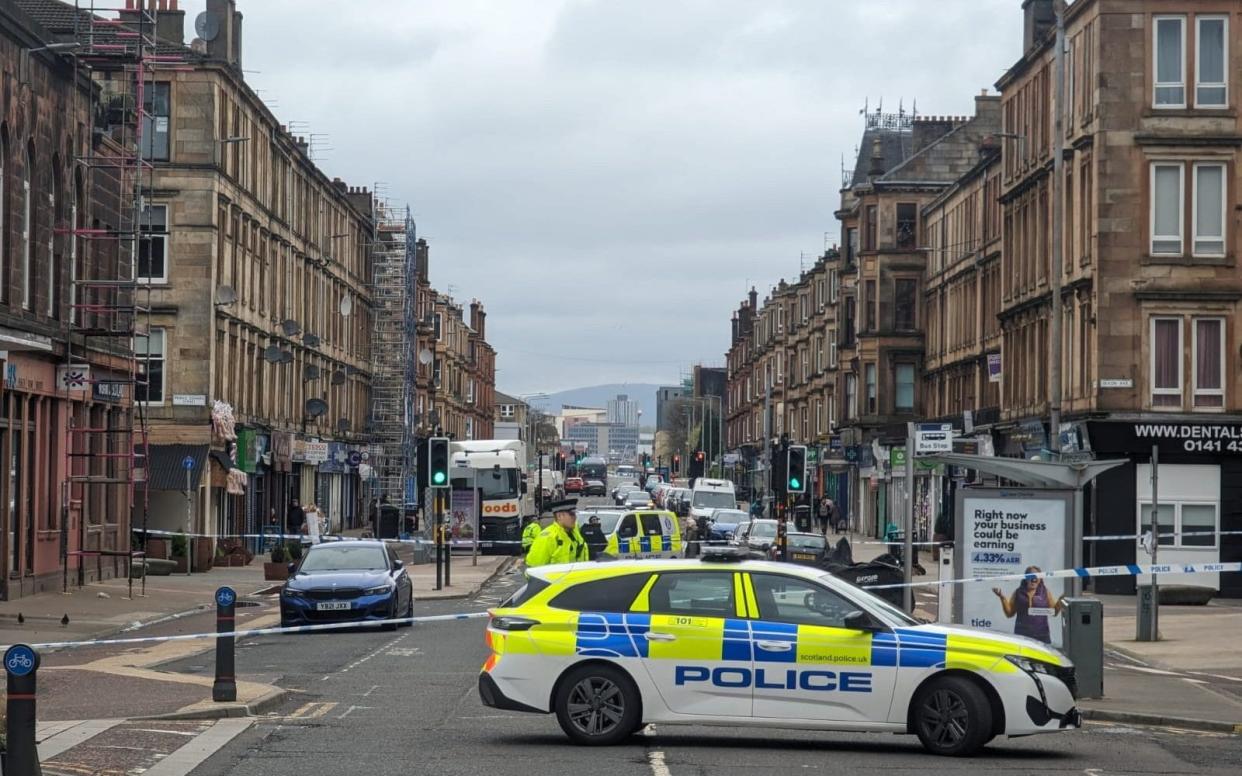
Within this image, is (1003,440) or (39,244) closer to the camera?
(39,244)

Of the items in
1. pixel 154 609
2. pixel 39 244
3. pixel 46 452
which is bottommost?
pixel 154 609

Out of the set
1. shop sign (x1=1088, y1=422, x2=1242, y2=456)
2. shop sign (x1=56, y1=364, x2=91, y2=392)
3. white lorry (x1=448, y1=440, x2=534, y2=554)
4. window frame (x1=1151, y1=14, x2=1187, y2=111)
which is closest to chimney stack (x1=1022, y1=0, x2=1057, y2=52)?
window frame (x1=1151, y1=14, x2=1187, y2=111)

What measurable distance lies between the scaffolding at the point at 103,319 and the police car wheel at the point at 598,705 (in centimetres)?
2091

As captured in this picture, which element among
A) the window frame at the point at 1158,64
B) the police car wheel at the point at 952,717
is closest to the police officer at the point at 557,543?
the police car wheel at the point at 952,717

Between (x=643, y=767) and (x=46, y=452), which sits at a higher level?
(x=46, y=452)

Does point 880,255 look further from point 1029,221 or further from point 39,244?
point 39,244

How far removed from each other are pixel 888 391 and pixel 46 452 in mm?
44685

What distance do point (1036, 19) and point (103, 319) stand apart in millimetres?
25803

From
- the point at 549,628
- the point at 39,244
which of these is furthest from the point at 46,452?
the point at 549,628

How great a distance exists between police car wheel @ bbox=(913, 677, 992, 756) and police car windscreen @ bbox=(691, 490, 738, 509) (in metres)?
53.2

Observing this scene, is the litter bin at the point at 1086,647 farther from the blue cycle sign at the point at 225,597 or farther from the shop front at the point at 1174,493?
the shop front at the point at 1174,493

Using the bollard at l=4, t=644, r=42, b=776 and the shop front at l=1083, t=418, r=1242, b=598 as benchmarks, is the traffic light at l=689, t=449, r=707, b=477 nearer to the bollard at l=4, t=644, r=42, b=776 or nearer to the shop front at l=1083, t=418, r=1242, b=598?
the shop front at l=1083, t=418, r=1242, b=598

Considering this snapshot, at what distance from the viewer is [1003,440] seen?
2074 inches

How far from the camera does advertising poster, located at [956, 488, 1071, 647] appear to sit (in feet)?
72.9
